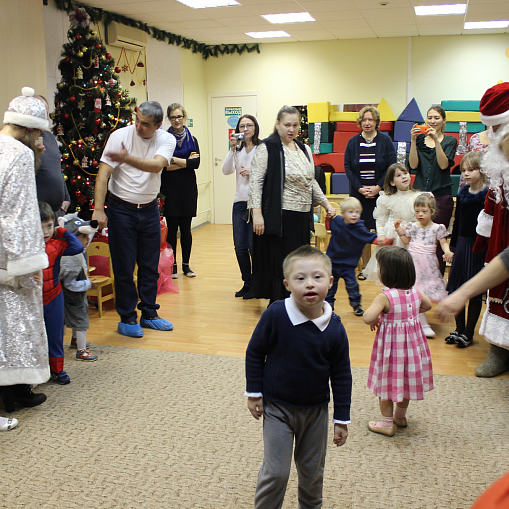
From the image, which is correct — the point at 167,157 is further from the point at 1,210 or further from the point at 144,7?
the point at 144,7

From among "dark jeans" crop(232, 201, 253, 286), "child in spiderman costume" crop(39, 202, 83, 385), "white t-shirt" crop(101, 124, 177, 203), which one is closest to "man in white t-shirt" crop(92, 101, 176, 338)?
"white t-shirt" crop(101, 124, 177, 203)

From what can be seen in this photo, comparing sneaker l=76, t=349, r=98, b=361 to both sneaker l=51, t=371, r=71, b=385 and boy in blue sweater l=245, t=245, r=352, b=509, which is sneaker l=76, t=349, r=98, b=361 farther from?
boy in blue sweater l=245, t=245, r=352, b=509

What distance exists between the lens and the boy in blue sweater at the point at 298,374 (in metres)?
1.64

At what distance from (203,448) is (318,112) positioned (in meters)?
6.56

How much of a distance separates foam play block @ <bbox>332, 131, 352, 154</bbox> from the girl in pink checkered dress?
227 inches

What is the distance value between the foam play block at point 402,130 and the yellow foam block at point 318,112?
104 cm

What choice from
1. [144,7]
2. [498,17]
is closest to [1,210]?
[144,7]

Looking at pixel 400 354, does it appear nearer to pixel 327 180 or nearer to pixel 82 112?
pixel 82 112

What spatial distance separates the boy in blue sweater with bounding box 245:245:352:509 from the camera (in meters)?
1.64

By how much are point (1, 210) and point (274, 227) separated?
6.01 feet

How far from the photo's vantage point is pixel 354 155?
5.16m

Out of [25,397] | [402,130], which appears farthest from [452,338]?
[402,130]

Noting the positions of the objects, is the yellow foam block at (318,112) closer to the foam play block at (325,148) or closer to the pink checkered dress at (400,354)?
the foam play block at (325,148)

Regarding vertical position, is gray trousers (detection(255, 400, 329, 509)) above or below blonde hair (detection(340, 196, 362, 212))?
below
